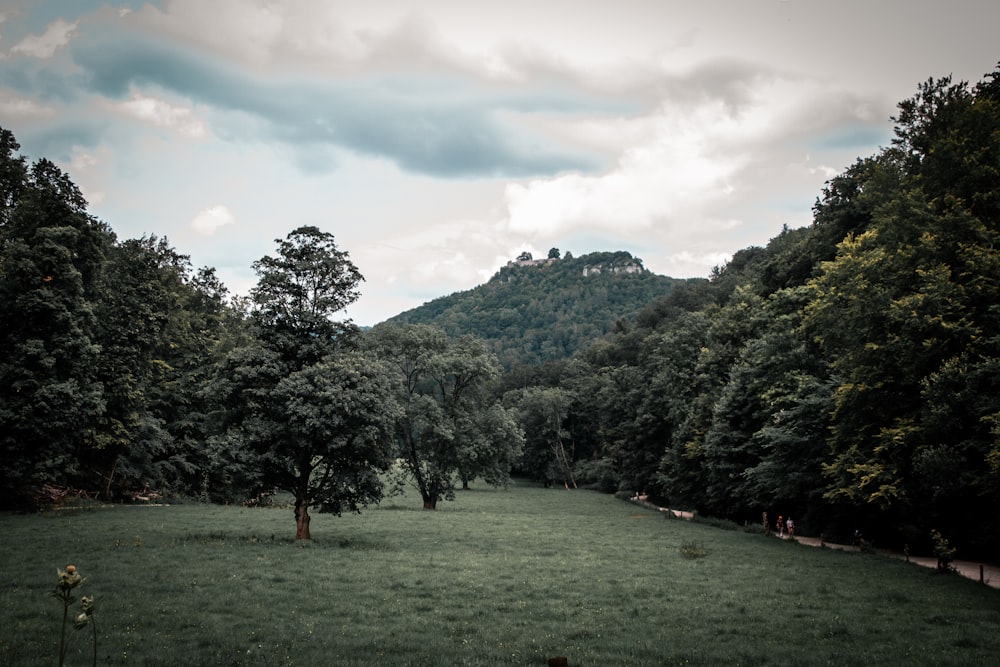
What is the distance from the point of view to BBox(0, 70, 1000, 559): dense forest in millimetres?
19484

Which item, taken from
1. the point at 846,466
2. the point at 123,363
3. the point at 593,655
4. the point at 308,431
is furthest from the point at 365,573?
the point at 123,363

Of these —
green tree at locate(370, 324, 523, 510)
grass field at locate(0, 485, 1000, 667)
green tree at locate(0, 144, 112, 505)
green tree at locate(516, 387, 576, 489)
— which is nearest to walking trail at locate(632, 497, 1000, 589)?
grass field at locate(0, 485, 1000, 667)

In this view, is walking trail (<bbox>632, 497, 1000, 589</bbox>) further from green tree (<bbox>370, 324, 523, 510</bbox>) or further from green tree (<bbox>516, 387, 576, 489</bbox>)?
green tree (<bbox>516, 387, 576, 489</bbox>)

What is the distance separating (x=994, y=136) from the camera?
736 inches

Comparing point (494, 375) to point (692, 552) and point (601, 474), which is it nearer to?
point (692, 552)

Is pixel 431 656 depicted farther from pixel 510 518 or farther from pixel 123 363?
pixel 123 363

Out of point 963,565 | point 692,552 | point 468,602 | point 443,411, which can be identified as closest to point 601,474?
point 443,411

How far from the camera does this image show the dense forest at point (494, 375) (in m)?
19.5

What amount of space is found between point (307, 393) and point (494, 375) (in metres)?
29.1

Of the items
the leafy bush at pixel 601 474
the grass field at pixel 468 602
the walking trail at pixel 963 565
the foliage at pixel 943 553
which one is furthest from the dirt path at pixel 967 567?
the leafy bush at pixel 601 474

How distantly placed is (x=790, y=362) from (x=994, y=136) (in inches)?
Answer: 700

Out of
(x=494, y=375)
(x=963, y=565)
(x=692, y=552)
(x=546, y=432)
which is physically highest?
(x=494, y=375)

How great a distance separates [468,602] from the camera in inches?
675

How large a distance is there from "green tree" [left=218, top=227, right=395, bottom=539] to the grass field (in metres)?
2.92
